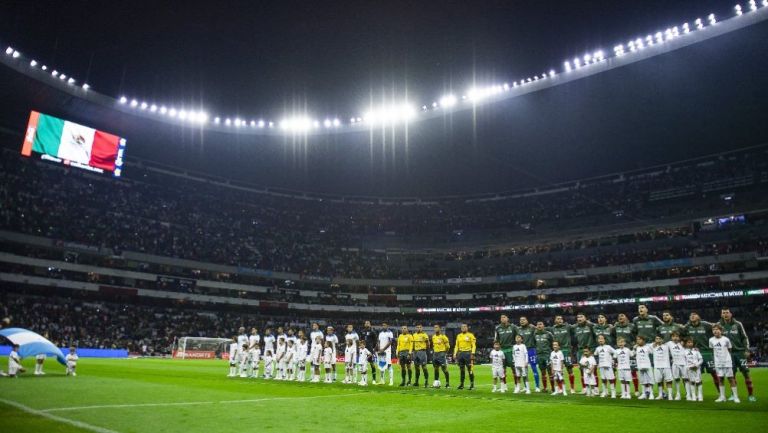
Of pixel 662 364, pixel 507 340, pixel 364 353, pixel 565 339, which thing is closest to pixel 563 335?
pixel 565 339

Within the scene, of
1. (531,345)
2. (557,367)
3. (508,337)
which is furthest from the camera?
(508,337)

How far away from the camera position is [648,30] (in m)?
35.0

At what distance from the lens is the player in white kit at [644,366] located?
551 inches

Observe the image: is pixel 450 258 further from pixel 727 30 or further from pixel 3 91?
pixel 3 91

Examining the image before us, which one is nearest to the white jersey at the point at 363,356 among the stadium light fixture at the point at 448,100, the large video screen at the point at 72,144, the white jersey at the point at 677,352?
the white jersey at the point at 677,352

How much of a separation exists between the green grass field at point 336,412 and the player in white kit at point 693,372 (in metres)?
0.94

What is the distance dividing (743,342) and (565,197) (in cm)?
5371

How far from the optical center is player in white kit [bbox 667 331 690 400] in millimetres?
13656

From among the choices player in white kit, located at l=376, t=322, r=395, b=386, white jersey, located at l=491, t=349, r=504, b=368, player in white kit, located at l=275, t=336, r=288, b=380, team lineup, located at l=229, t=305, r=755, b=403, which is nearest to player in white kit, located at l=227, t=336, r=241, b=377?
player in white kit, located at l=275, t=336, r=288, b=380

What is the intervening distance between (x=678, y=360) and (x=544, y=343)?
3.80 meters

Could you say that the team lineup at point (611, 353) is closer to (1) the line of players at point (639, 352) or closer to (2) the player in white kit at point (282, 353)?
(1) the line of players at point (639, 352)

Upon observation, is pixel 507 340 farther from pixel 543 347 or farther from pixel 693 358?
pixel 693 358

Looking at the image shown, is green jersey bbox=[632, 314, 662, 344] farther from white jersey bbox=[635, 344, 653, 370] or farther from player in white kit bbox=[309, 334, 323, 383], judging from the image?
player in white kit bbox=[309, 334, 323, 383]

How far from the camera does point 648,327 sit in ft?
49.5
